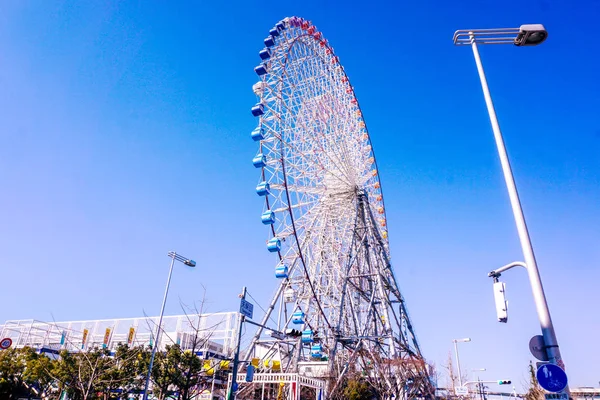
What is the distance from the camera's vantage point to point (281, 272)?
94.6ft

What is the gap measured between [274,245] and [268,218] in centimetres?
192

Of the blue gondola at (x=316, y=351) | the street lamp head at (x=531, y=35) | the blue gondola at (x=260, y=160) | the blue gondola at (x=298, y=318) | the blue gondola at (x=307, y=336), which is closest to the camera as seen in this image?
the street lamp head at (x=531, y=35)

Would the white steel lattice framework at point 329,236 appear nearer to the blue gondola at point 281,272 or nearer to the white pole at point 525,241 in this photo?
the blue gondola at point 281,272

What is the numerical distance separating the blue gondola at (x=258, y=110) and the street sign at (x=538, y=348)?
22791 mm

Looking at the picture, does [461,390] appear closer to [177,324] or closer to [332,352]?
[332,352]

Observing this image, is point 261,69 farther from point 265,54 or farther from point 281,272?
point 281,272

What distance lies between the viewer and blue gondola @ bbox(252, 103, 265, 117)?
27328mm

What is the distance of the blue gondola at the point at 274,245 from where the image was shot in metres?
28.0

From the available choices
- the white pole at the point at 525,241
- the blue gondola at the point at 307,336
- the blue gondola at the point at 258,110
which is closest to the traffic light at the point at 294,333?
the blue gondola at the point at 307,336

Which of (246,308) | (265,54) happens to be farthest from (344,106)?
(246,308)

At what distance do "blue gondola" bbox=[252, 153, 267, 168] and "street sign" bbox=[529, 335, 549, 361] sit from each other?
2159cm

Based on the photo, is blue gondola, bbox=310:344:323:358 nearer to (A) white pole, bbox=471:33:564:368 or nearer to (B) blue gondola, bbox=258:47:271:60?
(B) blue gondola, bbox=258:47:271:60

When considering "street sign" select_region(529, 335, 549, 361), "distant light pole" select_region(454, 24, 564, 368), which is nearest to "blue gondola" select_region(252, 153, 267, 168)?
"distant light pole" select_region(454, 24, 564, 368)

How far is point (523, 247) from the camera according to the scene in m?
8.22
